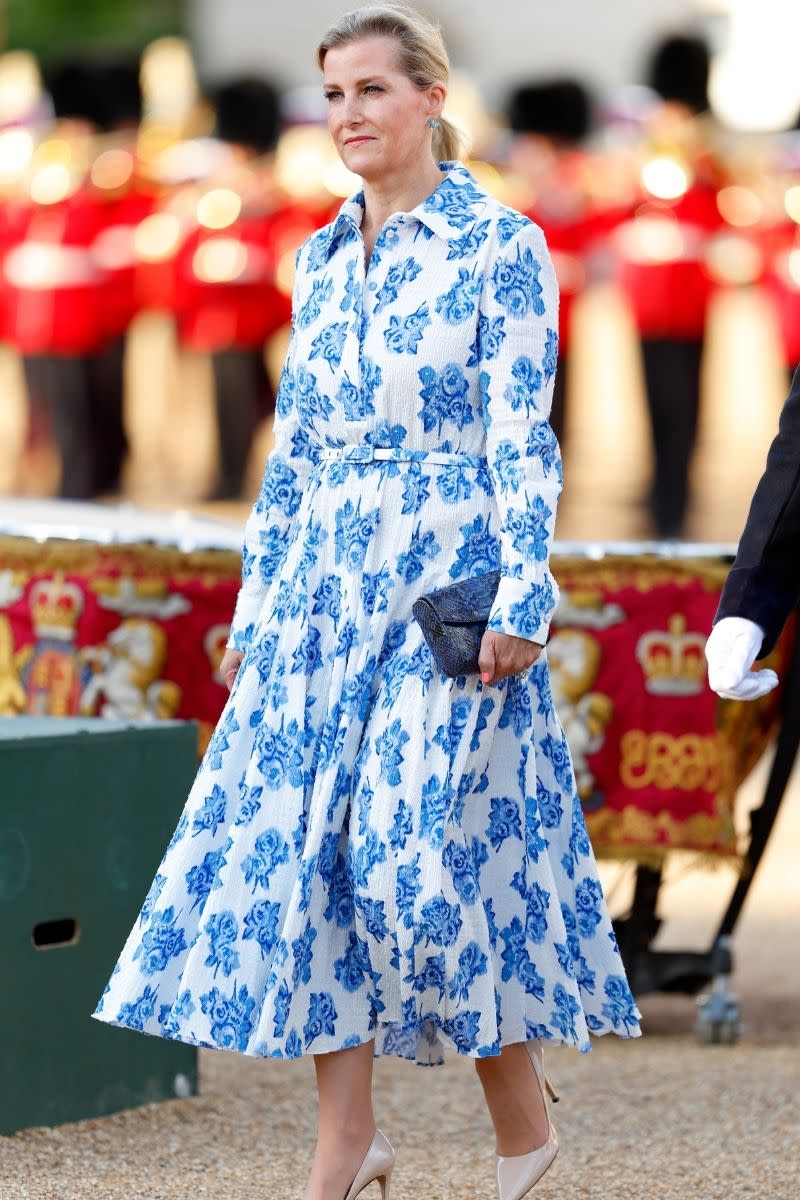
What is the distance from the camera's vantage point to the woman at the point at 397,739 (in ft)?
9.34

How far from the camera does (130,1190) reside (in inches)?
127

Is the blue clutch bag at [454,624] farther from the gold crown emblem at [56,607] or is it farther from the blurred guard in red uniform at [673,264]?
the blurred guard in red uniform at [673,264]

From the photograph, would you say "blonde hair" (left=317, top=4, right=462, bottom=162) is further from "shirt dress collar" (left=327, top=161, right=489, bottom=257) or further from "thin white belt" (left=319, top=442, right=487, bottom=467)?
"thin white belt" (left=319, top=442, right=487, bottom=467)

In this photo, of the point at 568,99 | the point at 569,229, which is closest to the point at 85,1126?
the point at 569,229

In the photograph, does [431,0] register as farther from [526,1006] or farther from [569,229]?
[526,1006]

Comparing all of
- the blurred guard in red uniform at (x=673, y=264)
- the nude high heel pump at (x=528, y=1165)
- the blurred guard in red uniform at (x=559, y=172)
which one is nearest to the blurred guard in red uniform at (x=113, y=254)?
the blurred guard in red uniform at (x=559, y=172)

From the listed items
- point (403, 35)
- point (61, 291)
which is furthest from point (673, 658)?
point (61, 291)

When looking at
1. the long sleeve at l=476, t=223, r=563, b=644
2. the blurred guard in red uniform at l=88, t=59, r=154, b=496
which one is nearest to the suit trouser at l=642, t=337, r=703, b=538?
the blurred guard in red uniform at l=88, t=59, r=154, b=496

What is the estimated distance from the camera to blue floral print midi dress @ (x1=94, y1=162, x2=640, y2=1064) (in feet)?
9.32

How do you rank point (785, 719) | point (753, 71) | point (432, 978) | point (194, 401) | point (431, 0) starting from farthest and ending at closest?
1. point (431, 0)
2. point (753, 71)
3. point (194, 401)
4. point (785, 719)
5. point (432, 978)

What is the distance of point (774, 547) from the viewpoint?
2.51 metres

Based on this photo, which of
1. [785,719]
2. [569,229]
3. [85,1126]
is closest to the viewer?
[85,1126]

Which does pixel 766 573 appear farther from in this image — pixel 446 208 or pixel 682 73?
pixel 682 73

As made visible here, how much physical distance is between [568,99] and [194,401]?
347cm
